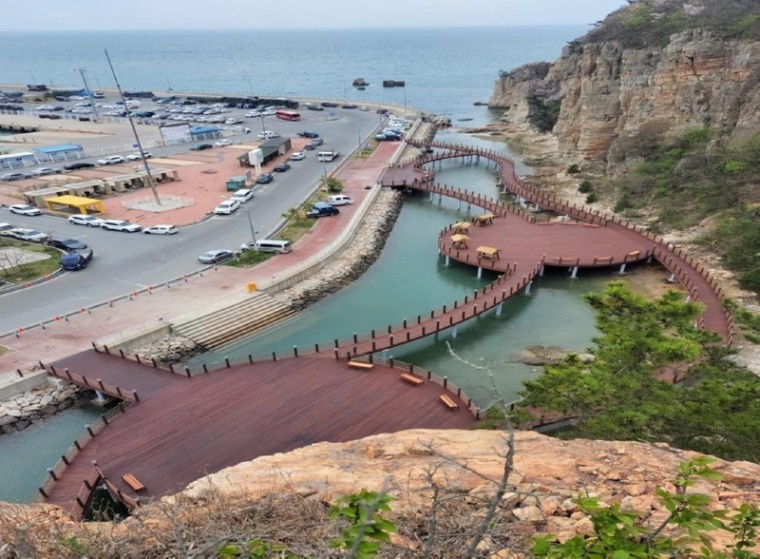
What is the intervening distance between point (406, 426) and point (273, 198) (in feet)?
119

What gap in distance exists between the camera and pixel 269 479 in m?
11.6

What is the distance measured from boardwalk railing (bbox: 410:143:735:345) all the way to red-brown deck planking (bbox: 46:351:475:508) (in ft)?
62.7

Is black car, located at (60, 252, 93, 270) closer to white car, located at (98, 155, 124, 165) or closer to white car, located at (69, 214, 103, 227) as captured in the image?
white car, located at (69, 214, 103, 227)

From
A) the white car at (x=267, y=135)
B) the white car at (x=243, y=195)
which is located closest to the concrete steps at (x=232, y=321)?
the white car at (x=243, y=195)

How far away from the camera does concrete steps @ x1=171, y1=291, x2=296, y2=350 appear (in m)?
27.7

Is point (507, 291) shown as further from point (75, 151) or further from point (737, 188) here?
point (75, 151)

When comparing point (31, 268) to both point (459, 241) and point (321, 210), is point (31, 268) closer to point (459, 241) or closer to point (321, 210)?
point (321, 210)

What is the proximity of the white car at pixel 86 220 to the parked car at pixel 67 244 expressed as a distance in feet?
12.7

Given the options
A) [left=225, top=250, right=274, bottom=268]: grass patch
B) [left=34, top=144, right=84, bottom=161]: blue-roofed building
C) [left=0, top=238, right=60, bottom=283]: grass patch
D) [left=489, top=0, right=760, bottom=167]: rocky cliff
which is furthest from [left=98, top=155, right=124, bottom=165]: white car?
[left=489, top=0, right=760, bottom=167]: rocky cliff

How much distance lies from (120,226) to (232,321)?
19.8 m

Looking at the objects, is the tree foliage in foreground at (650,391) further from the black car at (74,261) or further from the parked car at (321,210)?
the black car at (74,261)

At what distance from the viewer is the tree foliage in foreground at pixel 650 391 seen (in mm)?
14391

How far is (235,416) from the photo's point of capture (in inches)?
789

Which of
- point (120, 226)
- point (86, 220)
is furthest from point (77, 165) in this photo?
point (120, 226)
